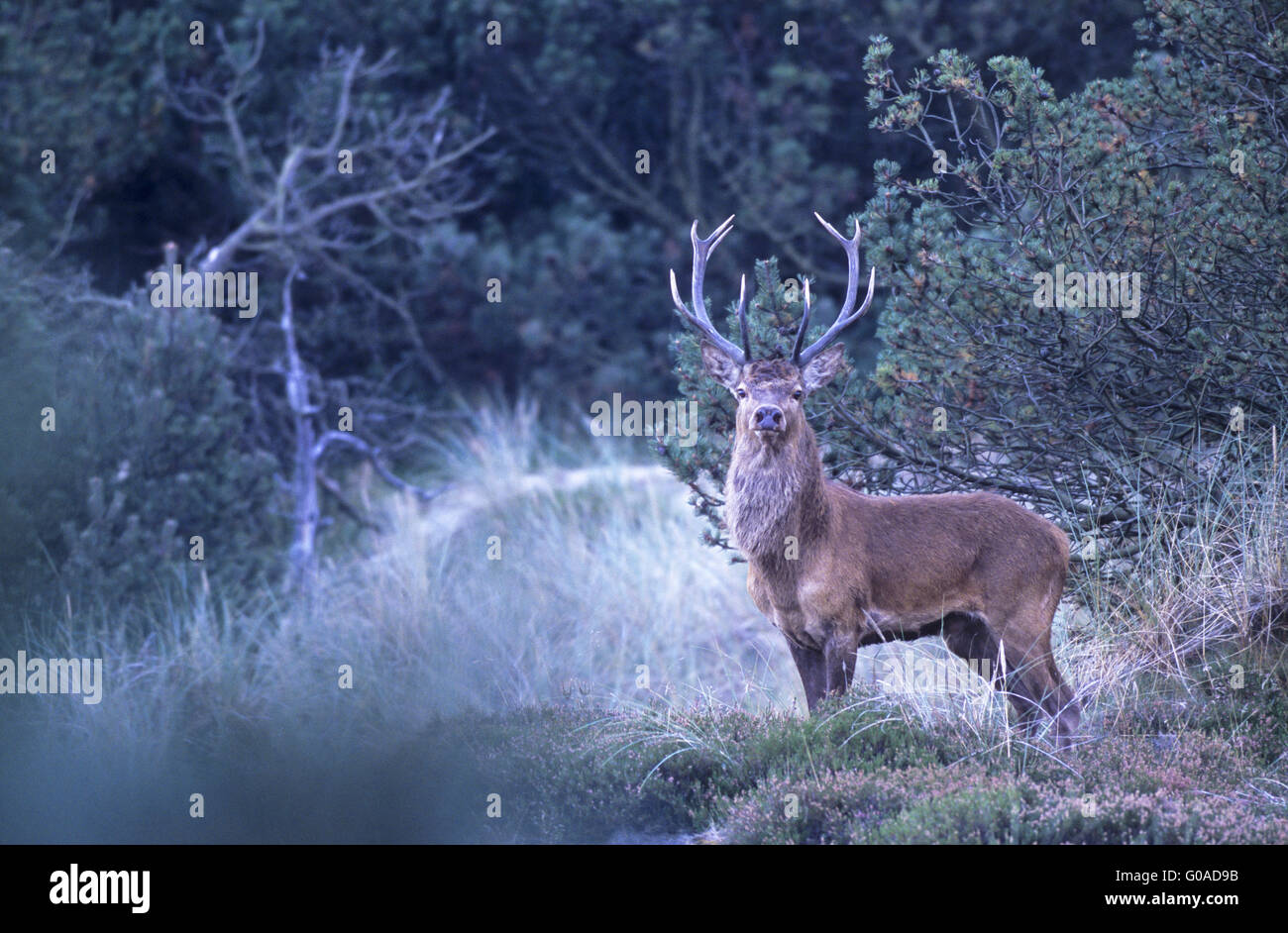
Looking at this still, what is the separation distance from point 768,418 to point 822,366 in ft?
2.51

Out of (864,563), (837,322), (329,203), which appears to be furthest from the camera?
(329,203)

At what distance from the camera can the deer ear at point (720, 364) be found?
23.0 feet

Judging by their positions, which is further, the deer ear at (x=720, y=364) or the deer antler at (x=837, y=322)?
the deer ear at (x=720, y=364)

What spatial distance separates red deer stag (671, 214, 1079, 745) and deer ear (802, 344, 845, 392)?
0.08m

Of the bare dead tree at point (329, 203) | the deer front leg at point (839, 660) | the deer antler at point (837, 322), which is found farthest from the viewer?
the bare dead tree at point (329, 203)

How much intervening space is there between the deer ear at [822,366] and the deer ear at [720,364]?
0.33 m

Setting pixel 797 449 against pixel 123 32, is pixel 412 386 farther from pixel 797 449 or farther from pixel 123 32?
pixel 797 449

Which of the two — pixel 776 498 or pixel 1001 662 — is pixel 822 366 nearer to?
pixel 776 498

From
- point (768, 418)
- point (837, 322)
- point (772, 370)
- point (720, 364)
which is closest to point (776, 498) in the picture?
point (768, 418)

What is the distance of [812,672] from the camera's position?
22.2 feet

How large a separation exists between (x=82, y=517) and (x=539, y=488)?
14.2 feet

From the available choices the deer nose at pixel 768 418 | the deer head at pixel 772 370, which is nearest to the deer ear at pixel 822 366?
the deer head at pixel 772 370

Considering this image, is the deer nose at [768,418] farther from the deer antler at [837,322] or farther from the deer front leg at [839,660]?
the deer front leg at [839,660]

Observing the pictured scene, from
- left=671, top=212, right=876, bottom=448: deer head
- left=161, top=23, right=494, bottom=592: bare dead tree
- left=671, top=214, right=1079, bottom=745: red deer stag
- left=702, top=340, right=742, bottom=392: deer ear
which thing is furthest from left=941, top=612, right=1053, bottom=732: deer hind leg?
left=161, top=23, right=494, bottom=592: bare dead tree
